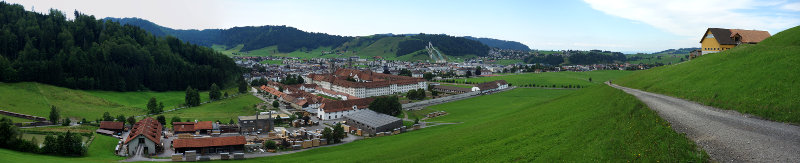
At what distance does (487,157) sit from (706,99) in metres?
12.5

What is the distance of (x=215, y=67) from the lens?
387ft

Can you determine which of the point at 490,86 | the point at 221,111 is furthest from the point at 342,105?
the point at 490,86

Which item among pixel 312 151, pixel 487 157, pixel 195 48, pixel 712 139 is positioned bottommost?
pixel 312 151

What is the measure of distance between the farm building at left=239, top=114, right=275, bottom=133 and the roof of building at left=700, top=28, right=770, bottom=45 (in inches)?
2009

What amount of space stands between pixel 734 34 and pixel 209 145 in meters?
52.9

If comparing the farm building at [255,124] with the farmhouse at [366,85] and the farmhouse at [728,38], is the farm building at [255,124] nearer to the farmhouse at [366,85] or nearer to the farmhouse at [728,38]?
the farmhouse at [366,85]

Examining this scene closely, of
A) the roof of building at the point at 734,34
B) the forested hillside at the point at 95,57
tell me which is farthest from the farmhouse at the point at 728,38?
the forested hillside at the point at 95,57

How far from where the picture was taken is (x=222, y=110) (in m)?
71.0

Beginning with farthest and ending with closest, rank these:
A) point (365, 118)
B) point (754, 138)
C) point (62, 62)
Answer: point (62, 62), point (365, 118), point (754, 138)

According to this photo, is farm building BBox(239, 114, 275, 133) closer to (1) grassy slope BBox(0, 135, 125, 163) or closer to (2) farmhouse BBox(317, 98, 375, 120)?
(2) farmhouse BBox(317, 98, 375, 120)

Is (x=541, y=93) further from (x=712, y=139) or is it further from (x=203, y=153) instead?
(x=712, y=139)

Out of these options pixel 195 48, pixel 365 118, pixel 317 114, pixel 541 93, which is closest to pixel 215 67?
pixel 195 48

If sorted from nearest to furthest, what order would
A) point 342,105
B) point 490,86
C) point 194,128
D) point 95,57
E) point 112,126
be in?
1. point 112,126
2. point 194,128
3. point 342,105
4. point 95,57
5. point 490,86

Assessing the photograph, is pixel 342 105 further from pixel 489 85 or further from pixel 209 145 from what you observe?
pixel 489 85
